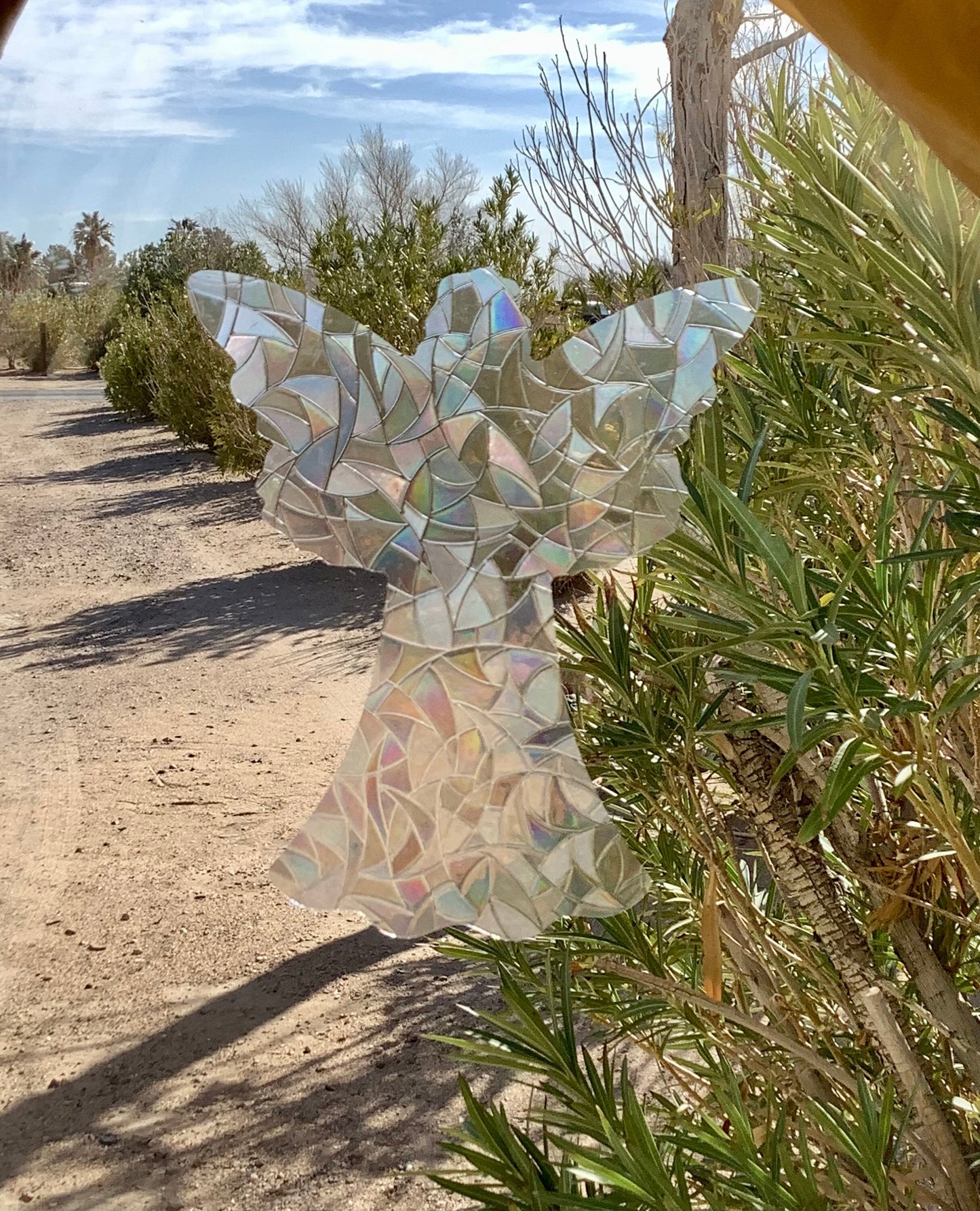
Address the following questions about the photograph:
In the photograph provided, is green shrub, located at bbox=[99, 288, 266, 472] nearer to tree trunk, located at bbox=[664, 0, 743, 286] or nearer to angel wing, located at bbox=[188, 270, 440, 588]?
tree trunk, located at bbox=[664, 0, 743, 286]

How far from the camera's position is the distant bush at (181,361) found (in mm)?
8328

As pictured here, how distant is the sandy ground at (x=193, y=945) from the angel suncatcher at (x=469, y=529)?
77 centimetres

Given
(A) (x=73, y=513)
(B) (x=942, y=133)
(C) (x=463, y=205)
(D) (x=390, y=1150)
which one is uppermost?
(C) (x=463, y=205)

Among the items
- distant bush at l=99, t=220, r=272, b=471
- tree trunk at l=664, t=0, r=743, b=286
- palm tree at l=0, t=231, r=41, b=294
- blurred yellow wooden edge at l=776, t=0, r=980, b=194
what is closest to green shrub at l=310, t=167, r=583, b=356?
tree trunk at l=664, t=0, r=743, b=286

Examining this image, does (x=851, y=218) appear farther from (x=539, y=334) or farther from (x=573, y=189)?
(x=539, y=334)

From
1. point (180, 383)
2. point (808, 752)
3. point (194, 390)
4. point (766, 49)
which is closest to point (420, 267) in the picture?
point (766, 49)

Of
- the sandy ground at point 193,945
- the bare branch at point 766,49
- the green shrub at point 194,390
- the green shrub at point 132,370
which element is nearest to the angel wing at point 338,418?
the sandy ground at point 193,945

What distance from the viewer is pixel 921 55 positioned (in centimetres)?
38

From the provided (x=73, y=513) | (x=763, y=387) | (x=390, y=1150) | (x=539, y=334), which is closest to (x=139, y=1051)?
(x=390, y=1150)

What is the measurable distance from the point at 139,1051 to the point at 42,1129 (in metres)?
0.27

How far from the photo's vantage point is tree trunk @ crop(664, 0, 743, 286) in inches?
175

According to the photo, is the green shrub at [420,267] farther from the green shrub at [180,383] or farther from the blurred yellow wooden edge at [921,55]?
the blurred yellow wooden edge at [921,55]

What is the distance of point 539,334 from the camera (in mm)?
5082

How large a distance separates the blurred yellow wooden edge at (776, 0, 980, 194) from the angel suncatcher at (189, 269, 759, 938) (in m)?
0.33
